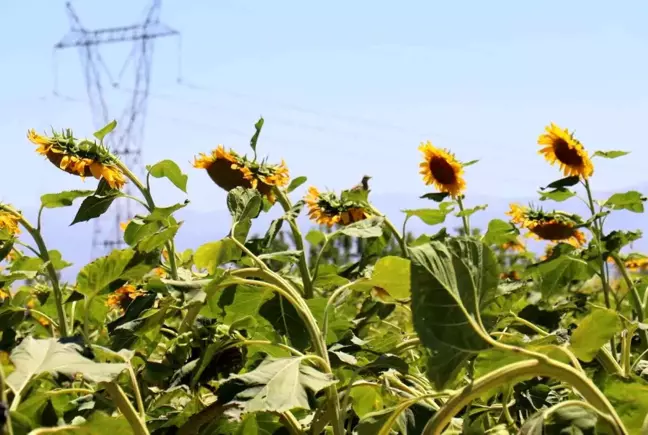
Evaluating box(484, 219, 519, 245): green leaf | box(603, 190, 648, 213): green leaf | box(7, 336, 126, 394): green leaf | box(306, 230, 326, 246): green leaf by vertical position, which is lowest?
box(484, 219, 519, 245): green leaf

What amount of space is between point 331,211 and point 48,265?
2.04ft

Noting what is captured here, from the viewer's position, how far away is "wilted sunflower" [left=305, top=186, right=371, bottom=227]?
5.19 ft

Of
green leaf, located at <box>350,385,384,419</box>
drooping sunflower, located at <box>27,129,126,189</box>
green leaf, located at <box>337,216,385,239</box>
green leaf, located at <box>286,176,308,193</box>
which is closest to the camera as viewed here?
green leaf, located at <box>350,385,384,419</box>

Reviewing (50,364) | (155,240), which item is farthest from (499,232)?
(50,364)

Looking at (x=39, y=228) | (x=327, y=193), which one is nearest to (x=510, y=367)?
(x=39, y=228)

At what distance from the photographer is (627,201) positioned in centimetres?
152

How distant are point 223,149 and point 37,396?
85cm

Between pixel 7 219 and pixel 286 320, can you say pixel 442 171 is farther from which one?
pixel 286 320

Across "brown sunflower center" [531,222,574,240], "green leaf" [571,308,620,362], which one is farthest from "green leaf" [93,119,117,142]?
"brown sunflower center" [531,222,574,240]

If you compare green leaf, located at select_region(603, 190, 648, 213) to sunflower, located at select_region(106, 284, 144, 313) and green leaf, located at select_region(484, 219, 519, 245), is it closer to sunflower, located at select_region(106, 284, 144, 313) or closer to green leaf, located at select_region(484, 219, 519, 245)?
green leaf, located at select_region(484, 219, 519, 245)

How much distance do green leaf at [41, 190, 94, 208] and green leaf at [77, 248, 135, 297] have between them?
1.22ft

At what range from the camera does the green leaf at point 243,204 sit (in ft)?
2.78

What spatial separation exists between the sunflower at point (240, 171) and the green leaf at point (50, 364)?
0.82m

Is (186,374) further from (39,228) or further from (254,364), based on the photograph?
(39,228)
